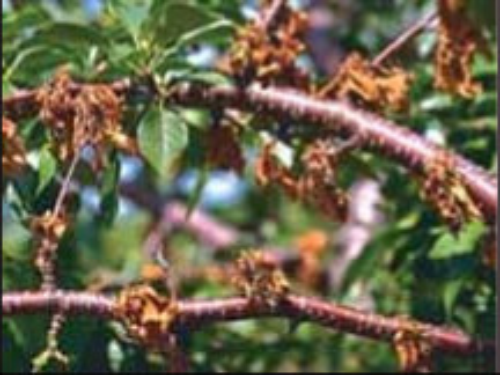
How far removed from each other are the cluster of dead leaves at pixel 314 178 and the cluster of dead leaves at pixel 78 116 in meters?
0.22

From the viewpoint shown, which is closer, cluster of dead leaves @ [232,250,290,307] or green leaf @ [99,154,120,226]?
cluster of dead leaves @ [232,250,290,307]

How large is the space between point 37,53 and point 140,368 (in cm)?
44

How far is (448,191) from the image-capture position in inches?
67.3

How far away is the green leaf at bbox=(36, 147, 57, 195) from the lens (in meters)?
1.67

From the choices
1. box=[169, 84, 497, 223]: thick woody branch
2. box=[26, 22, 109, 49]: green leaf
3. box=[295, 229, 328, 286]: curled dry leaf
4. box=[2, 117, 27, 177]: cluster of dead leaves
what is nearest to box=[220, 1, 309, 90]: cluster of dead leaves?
box=[169, 84, 497, 223]: thick woody branch

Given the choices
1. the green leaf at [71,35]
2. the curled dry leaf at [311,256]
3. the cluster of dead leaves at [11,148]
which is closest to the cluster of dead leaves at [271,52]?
the green leaf at [71,35]

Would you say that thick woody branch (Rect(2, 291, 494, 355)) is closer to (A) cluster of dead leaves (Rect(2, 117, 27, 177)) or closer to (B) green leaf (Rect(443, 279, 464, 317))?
(A) cluster of dead leaves (Rect(2, 117, 27, 177))

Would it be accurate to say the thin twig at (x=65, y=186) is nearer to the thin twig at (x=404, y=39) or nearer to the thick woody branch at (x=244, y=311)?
the thick woody branch at (x=244, y=311)

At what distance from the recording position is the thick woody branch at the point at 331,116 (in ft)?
5.66

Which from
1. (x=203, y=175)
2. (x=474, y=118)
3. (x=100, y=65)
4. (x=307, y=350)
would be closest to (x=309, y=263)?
(x=307, y=350)

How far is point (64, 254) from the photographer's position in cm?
216

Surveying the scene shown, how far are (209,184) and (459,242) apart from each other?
1.25 feet

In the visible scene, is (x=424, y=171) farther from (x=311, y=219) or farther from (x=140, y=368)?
(x=311, y=219)

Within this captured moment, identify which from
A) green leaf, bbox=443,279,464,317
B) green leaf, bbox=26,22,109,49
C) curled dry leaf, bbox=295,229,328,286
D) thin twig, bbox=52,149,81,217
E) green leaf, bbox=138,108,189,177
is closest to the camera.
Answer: thin twig, bbox=52,149,81,217
